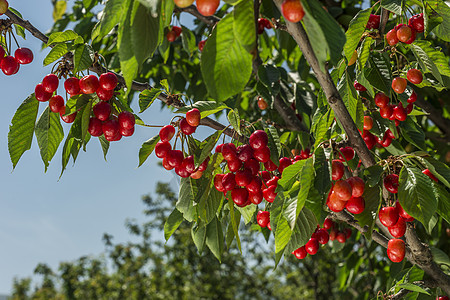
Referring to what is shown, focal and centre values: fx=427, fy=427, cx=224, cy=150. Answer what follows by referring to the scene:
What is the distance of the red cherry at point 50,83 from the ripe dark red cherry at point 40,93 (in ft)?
0.05

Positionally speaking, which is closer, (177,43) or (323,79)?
(323,79)

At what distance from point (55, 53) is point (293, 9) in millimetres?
779

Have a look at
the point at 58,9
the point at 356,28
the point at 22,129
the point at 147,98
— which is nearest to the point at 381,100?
the point at 356,28

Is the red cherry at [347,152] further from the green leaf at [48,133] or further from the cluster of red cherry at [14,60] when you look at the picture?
the cluster of red cherry at [14,60]

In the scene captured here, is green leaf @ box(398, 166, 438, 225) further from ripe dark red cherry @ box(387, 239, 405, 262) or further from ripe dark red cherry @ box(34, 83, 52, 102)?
ripe dark red cherry @ box(34, 83, 52, 102)

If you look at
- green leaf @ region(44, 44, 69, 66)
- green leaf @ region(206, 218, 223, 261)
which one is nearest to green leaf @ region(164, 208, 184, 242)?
green leaf @ region(206, 218, 223, 261)

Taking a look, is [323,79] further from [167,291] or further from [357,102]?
[167,291]

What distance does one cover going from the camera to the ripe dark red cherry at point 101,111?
122 centimetres

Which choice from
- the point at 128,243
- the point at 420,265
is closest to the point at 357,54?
the point at 420,265

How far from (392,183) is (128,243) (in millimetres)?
10364

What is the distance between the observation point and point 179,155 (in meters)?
1.29

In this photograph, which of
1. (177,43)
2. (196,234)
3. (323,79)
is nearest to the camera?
(323,79)

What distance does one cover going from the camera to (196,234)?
1499 mm

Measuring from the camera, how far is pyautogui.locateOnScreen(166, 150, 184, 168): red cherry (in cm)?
128
